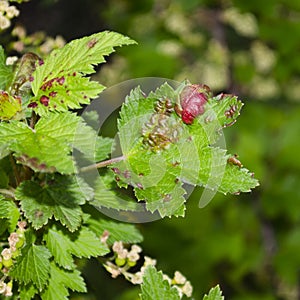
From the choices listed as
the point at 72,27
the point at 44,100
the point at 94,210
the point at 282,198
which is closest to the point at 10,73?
the point at 44,100

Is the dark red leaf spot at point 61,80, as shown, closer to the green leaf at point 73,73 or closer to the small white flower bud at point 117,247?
the green leaf at point 73,73

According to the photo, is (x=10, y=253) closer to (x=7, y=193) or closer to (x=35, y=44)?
(x=7, y=193)

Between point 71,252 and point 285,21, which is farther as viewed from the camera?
point 285,21

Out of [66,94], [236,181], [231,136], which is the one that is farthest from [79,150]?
[231,136]

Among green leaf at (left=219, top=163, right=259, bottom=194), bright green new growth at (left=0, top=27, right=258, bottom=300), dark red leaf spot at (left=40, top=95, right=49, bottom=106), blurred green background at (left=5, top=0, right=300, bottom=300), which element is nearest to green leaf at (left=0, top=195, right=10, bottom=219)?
bright green new growth at (left=0, top=27, right=258, bottom=300)

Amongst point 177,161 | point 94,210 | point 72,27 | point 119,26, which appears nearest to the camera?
point 177,161

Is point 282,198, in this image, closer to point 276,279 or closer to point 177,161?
point 276,279

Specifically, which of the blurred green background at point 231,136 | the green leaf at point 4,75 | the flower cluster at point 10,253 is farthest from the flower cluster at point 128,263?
the blurred green background at point 231,136
